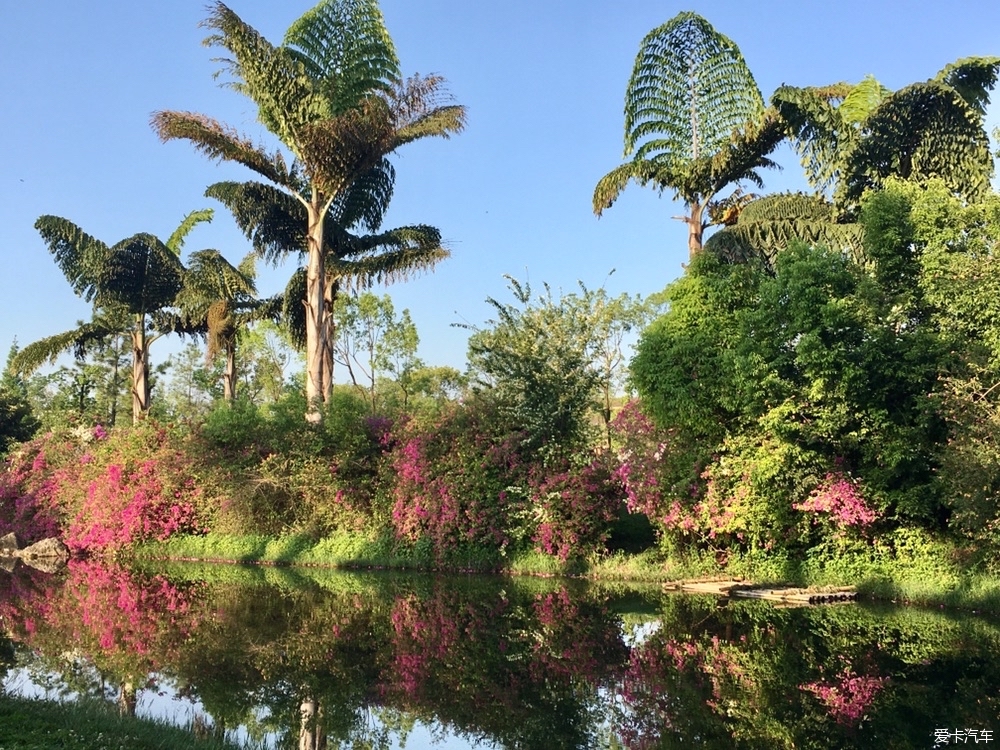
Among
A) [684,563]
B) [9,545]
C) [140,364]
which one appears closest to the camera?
[684,563]

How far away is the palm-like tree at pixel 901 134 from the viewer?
16.4 meters

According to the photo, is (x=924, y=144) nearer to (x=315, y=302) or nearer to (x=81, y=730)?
(x=315, y=302)

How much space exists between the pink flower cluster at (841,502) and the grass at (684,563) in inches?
42.3

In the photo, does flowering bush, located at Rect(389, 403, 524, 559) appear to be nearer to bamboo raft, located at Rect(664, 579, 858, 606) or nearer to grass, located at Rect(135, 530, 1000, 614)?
grass, located at Rect(135, 530, 1000, 614)

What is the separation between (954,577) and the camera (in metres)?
14.5

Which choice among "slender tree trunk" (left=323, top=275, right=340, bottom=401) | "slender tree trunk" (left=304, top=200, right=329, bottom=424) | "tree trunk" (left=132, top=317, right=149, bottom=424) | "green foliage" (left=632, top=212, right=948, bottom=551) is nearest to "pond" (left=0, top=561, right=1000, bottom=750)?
"green foliage" (left=632, top=212, right=948, bottom=551)

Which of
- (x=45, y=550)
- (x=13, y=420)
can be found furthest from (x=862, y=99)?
(x=13, y=420)

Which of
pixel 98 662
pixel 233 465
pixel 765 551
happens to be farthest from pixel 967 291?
pixel 233 465

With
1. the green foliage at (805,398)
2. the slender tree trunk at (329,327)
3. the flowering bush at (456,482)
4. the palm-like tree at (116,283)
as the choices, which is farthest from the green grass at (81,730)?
the palm-like tree at (116,283)

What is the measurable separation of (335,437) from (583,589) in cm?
946

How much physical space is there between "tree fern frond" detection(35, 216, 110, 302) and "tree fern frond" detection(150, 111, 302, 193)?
996 centimetres

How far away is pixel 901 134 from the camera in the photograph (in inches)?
679

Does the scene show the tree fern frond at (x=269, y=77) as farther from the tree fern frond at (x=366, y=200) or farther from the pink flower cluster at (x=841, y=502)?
the pink flower cluster at (x=841, y=502)

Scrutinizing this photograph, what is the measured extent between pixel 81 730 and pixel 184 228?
2707 centimetres
